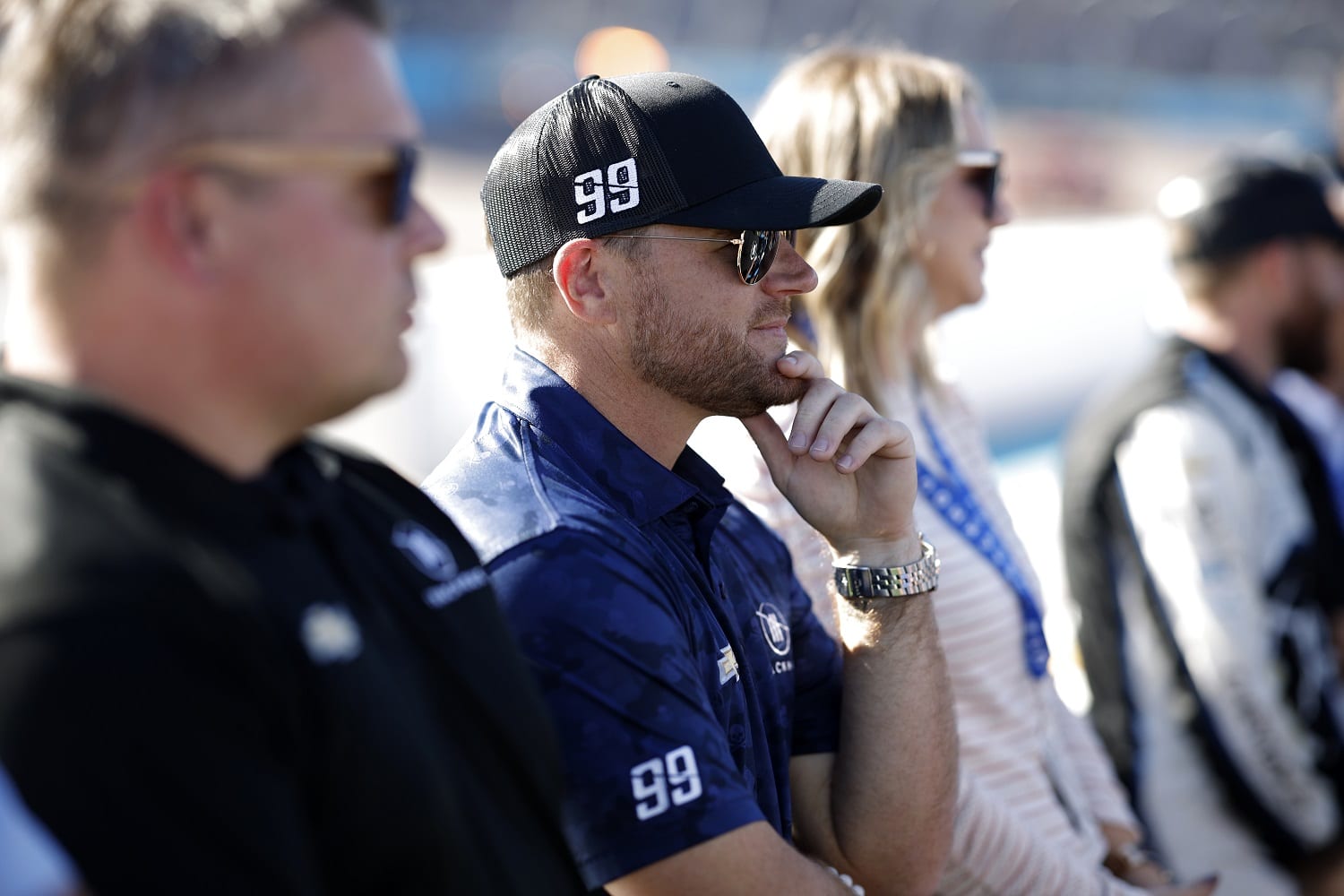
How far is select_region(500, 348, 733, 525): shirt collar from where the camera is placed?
6.16ft

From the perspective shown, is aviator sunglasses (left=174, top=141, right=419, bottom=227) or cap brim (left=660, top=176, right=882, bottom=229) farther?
cap brim (left=660, top=176, right=882, bottom=229)

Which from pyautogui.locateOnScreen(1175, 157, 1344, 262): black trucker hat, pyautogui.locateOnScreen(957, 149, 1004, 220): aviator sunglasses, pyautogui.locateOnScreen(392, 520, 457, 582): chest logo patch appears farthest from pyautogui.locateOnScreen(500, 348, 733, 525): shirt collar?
pyautogui.locateOnScreen(1175, 157, 1344, 262): black trucker hat

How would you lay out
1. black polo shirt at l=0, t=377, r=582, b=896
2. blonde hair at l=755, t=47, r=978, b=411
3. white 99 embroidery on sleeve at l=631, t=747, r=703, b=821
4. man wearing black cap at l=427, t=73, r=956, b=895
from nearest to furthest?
black polo shirt at l=0, t=377, r=582, b=896
white 99 embroidery on sleeve at l=631, t=747, r=703, b=821
man wearing black cap at l=427, t=73, r=956, b=895
blonde hair at l=755, t=47, r=978, b=411

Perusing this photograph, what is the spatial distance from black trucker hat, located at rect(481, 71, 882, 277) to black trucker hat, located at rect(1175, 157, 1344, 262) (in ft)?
6.87

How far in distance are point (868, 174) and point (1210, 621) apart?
1.38 m

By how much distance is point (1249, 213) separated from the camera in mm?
3775

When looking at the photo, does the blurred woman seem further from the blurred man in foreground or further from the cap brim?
the blurred man in foreground

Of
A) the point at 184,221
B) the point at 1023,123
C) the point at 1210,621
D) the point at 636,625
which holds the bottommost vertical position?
the point at 1210,621

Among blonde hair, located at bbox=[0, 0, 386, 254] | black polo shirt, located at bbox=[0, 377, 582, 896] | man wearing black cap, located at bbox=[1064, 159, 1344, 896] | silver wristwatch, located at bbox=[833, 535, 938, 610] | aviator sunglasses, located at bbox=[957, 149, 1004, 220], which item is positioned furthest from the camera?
man wearing black cap, located at bbox=[1064, 159, 1344, 896]

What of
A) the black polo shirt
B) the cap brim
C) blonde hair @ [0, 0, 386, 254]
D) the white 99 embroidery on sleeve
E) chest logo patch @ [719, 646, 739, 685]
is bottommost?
the white 99 embroidery on sleeve

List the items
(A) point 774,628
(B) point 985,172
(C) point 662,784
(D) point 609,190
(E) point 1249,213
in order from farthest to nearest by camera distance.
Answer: (E) point 1249,213, (B) point 985,172, (A) point 774,628, (D) point 609,190, (C) point 662,784

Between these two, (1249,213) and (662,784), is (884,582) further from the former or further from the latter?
(1249,213)

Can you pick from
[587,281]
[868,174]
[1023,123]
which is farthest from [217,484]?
[1023,123]

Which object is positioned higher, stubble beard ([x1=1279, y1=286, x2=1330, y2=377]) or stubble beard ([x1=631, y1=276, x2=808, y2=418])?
stubble beard ([x1=631, y1=276, x2=808, y2=418])
